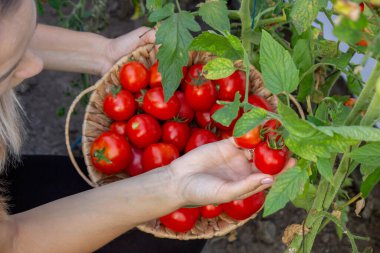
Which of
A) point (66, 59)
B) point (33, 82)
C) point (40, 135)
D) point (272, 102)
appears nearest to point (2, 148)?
point (66, 59)

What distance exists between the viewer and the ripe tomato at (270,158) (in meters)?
1.07

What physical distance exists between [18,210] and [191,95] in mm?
577

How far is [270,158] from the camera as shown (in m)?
1.07

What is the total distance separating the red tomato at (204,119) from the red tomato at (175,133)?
0.06m

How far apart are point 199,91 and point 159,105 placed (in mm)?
110

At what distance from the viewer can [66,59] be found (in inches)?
62.6

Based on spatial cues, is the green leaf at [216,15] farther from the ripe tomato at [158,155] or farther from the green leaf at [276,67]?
the ripe tomato at [158,155]

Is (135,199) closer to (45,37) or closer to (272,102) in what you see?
(272,102)

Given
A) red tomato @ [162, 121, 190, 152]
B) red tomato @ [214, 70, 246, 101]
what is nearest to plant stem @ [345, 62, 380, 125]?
red tomato @ [214, 70, 246, 101]

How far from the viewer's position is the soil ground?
6.19ft

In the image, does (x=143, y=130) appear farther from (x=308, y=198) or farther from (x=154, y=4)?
(x=308, y=198)

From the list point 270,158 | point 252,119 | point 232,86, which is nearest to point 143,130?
point 232,86

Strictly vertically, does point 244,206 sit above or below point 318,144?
below

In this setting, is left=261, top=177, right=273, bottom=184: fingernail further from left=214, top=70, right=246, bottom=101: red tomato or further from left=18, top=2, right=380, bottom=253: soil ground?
left=18, top=2, right=380, bottom=253: soil ground
